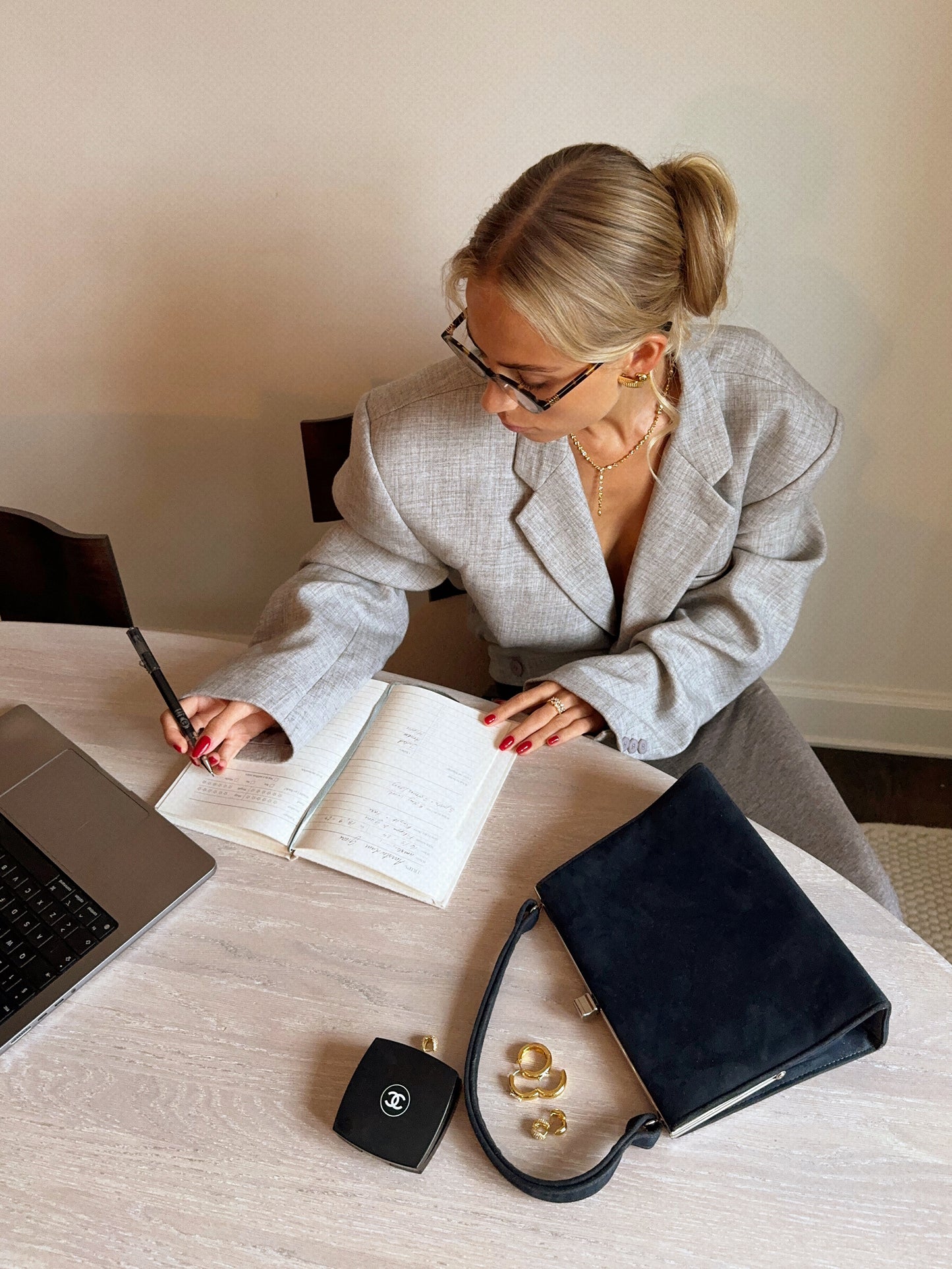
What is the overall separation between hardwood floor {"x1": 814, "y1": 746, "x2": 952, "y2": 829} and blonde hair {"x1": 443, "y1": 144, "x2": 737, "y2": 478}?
1.28 meters

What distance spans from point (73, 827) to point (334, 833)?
0.28m

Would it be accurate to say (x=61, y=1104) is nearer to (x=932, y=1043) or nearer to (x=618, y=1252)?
(x=618, y=1252)

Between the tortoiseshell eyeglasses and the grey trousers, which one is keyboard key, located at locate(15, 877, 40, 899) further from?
the grey trousers

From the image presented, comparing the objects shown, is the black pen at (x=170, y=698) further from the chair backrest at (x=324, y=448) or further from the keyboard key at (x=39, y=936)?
the chair backrest at (x=324, y=448)

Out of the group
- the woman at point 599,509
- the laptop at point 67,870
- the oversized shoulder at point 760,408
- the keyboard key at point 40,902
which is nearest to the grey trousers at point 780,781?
the woman at point 599,509

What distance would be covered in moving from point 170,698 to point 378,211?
0.85m

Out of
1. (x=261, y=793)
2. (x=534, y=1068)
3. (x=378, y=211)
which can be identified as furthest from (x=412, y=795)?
(x=378, y=211)

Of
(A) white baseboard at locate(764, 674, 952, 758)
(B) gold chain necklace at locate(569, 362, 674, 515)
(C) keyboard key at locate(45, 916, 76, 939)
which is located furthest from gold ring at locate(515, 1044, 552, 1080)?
(A) white baseboard at locate(764, 674, 952, 758)

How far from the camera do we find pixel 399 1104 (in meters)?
0.72

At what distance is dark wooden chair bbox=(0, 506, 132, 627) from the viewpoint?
122 cm

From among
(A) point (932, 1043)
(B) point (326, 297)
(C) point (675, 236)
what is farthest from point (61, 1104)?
(B) point (326, 297)

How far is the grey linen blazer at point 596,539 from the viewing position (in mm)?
1112

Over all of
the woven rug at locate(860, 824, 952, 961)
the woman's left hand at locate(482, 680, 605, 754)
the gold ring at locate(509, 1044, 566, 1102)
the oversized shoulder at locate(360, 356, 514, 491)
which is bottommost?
the woven rug at locate(860, 824, 952, 961)

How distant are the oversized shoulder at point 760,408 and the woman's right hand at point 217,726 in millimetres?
669
